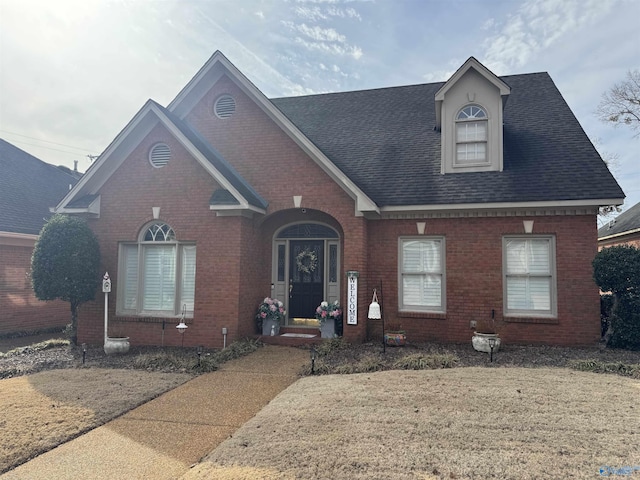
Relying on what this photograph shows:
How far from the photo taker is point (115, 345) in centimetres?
914

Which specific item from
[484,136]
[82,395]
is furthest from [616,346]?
[82,395]

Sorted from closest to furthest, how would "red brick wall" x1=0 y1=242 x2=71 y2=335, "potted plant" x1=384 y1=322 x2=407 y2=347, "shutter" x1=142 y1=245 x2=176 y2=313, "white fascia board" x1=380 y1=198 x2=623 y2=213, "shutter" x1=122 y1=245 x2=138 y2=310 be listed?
"white fascia board" x1=380 y1=198 x2=623 y2=213 < "potted plant" x1=384 y1=322 x2=407 y2=347 < "shutter" x1=142 y1=245 x2=176 y2=313 < "shutter" x1=122 y1=245 x2=138 y2=310 < "red brick wall" x1=0 y1=242 x2=71 y2=335

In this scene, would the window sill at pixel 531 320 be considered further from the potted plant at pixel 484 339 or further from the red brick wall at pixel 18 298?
the red brick wall at pixel 18 298

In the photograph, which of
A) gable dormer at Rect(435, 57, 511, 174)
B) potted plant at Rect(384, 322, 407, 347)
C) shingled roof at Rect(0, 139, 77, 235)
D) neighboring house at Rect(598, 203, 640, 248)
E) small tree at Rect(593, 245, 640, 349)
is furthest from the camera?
neighboring house at Rect(598, 203, 640, 248)

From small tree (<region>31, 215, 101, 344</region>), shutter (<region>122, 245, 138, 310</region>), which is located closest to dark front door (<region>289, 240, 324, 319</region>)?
shutter (<region>122, 245, 138, 310</region>)

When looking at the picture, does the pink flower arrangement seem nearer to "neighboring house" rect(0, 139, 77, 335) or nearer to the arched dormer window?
the arched dormer window

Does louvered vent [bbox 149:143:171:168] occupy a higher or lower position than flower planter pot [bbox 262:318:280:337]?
higher

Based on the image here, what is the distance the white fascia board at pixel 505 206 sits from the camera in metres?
9.02

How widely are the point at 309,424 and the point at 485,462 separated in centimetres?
193

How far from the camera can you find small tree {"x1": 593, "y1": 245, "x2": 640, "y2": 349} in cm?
873

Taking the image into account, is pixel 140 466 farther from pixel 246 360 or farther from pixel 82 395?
pixel 246 360

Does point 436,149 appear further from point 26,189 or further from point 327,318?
point 26,189

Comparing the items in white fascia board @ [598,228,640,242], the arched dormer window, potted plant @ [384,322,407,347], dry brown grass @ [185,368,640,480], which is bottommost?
dry brown grass @ [185,368,640,480]

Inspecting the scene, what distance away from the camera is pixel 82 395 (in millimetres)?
6246
